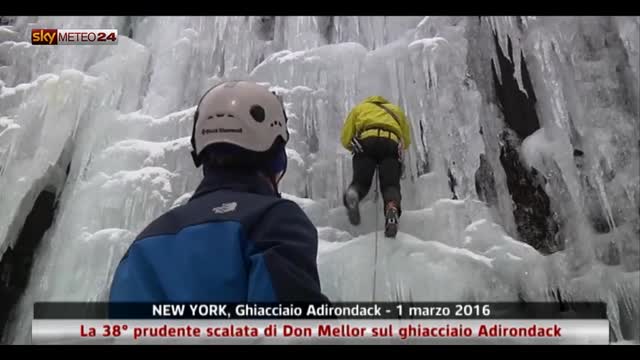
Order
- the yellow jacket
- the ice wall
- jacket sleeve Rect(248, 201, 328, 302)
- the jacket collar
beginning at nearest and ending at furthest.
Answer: jacket sleeve Rect(248, 201, 328, 302) → the jacket collar → the ice wall → the yellow jacket

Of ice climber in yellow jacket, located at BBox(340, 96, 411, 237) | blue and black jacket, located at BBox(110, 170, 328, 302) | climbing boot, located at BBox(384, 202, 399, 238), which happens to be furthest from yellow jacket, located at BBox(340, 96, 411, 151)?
→ blue and black jacket, located at BBox(110, 170, 328, 302)

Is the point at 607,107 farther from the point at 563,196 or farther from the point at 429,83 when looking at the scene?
the point at 429,83

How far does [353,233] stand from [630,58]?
46.1 inches

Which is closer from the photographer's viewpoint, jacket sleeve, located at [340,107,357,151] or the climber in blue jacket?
the climber in blue jacket

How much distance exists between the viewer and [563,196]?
73.2 inches

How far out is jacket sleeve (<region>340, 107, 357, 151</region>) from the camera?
190cm

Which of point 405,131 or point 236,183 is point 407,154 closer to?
point 405,131

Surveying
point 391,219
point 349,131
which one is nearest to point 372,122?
point 349,131

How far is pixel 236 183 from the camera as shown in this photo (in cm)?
145

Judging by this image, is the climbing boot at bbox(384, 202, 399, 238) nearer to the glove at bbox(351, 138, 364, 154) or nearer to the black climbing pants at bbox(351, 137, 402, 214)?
the black climbing pants at bbox(351, 137, 402, 214)
